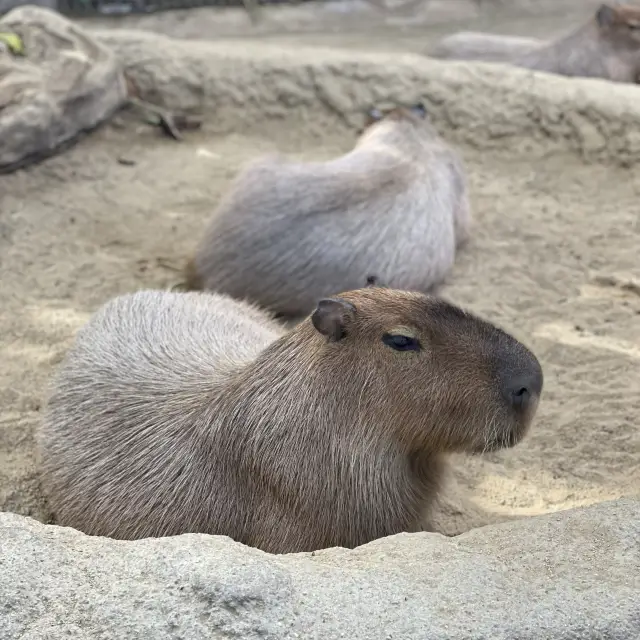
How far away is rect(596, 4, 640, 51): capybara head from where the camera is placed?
7199 millimetres

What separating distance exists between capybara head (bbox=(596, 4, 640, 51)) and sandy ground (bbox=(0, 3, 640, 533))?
2.16m

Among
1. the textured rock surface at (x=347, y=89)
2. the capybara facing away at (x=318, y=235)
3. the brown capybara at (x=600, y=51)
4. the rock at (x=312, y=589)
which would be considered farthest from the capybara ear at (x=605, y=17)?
the rock at (x=312, y=589)

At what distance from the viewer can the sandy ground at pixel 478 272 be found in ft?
10.1

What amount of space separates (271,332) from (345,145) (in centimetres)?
293

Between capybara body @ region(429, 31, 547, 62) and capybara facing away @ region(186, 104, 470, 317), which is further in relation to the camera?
capybara body @ region(429, 31, 547, 62)

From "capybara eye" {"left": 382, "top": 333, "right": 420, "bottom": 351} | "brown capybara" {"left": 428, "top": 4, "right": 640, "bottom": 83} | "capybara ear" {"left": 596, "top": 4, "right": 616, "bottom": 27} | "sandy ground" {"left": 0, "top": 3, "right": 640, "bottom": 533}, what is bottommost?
"sandy ground" {"left": 0, "top": 3, "right": 640, "bottom": 533}

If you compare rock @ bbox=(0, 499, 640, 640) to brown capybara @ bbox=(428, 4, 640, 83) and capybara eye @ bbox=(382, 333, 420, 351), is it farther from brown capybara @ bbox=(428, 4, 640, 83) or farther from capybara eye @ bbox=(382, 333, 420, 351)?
brown capybara @ bbox=(428, 4, 640, 83)

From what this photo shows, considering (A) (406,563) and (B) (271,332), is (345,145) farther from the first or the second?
(A) (406,563)

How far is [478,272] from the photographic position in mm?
4598

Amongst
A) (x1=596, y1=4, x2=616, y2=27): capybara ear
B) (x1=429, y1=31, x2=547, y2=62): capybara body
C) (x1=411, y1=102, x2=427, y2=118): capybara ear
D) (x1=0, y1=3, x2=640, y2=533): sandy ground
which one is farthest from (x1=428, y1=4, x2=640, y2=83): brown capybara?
(x1=411, y1=102, x2=427, y2=118): capybara ear

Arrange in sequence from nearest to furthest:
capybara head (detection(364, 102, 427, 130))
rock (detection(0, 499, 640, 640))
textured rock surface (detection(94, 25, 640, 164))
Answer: rock (detection(0, 499, 640, 640)) < capybara head (detection(364, 102, 427, 130)) < textured rock surface (detection(94, 25, 640, 164))

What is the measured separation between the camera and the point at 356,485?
245 centimetres

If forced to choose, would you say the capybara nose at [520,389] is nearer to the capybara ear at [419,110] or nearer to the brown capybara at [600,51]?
the capybara ear at [419,110]

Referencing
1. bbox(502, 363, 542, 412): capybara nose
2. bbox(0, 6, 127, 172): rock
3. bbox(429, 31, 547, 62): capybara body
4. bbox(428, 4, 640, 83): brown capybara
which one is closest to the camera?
bbox(502, 363, 542, 412): capybara nose
